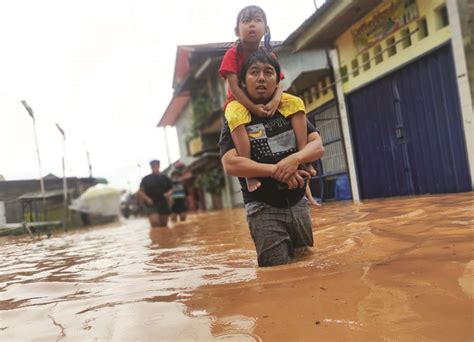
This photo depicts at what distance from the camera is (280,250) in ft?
8.23

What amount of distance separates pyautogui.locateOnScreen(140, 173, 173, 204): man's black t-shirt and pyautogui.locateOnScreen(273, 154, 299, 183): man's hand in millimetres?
6737

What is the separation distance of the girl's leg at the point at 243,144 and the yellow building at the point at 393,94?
3734mm

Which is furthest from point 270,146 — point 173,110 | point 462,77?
point 173,110

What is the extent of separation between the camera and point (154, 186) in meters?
8.89

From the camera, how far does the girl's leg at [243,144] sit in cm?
245

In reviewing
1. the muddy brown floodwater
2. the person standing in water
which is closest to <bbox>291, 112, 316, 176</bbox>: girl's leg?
the person standing in water

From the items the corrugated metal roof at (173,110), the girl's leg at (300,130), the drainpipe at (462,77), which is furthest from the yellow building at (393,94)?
the corrugated metal roof at (173,110)

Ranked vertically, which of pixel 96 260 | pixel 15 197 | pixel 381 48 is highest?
pixel 381 48

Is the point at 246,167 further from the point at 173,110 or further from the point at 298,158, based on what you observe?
the point at 173,110

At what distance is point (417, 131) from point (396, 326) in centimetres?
650

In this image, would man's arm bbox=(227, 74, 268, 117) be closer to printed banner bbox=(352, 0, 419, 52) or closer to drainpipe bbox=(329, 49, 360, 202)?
printed banner bbox=(352, 0, 419, 52)

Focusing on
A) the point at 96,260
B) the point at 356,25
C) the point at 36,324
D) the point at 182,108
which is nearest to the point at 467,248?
the point at 36,324

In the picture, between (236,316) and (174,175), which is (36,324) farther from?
(174,175)

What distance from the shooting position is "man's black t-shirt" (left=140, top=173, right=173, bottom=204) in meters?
8.86
